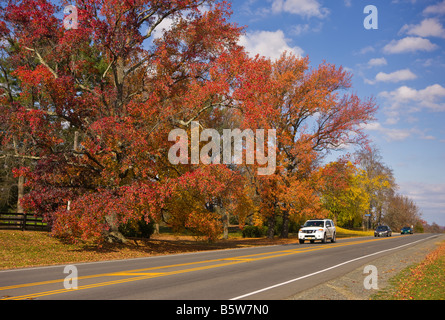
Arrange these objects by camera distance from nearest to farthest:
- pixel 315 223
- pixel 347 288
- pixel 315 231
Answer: pixel 347 288, pixel 315 231, pixel 315 223

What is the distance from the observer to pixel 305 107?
124 ft

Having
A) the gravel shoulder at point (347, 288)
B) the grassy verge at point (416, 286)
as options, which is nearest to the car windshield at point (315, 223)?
the gravel shoulder at point (347, 288)

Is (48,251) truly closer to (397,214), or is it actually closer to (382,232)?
(382,232)

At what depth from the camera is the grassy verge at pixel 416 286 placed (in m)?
8.77
